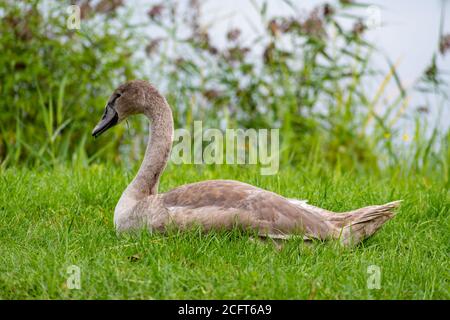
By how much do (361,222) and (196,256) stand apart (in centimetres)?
126

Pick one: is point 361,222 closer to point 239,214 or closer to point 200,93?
point 239,214

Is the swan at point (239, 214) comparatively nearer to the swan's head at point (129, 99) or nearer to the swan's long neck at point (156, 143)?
the swan's long neck at point (156, 143)

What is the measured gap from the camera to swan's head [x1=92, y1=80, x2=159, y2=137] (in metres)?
6.10

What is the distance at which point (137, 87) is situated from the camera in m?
6.10

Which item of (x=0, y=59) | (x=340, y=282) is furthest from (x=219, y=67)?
(x=340, y=282)

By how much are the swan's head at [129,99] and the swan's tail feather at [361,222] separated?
1797 millimetres

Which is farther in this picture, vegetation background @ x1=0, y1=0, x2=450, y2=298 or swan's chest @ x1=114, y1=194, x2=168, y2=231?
vegetation background @ x1=0, y1=0, x2=450, y2=298

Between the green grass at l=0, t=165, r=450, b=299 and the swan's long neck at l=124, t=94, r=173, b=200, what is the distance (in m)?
0.52

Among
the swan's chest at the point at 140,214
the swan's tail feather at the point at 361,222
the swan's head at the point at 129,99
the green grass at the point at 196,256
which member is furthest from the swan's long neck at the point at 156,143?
the swan's tail feather at the point at 361,222

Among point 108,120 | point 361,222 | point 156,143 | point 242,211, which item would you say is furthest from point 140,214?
point 361,222

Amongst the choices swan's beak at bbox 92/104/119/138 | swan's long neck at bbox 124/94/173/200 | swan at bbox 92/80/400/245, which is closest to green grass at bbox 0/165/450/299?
swan at bbox 92/80/400/245

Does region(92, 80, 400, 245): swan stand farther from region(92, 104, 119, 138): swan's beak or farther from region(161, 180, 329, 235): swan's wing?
region(92, 104, 119, 138): swan's beak

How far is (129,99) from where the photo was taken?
20.1 feet
